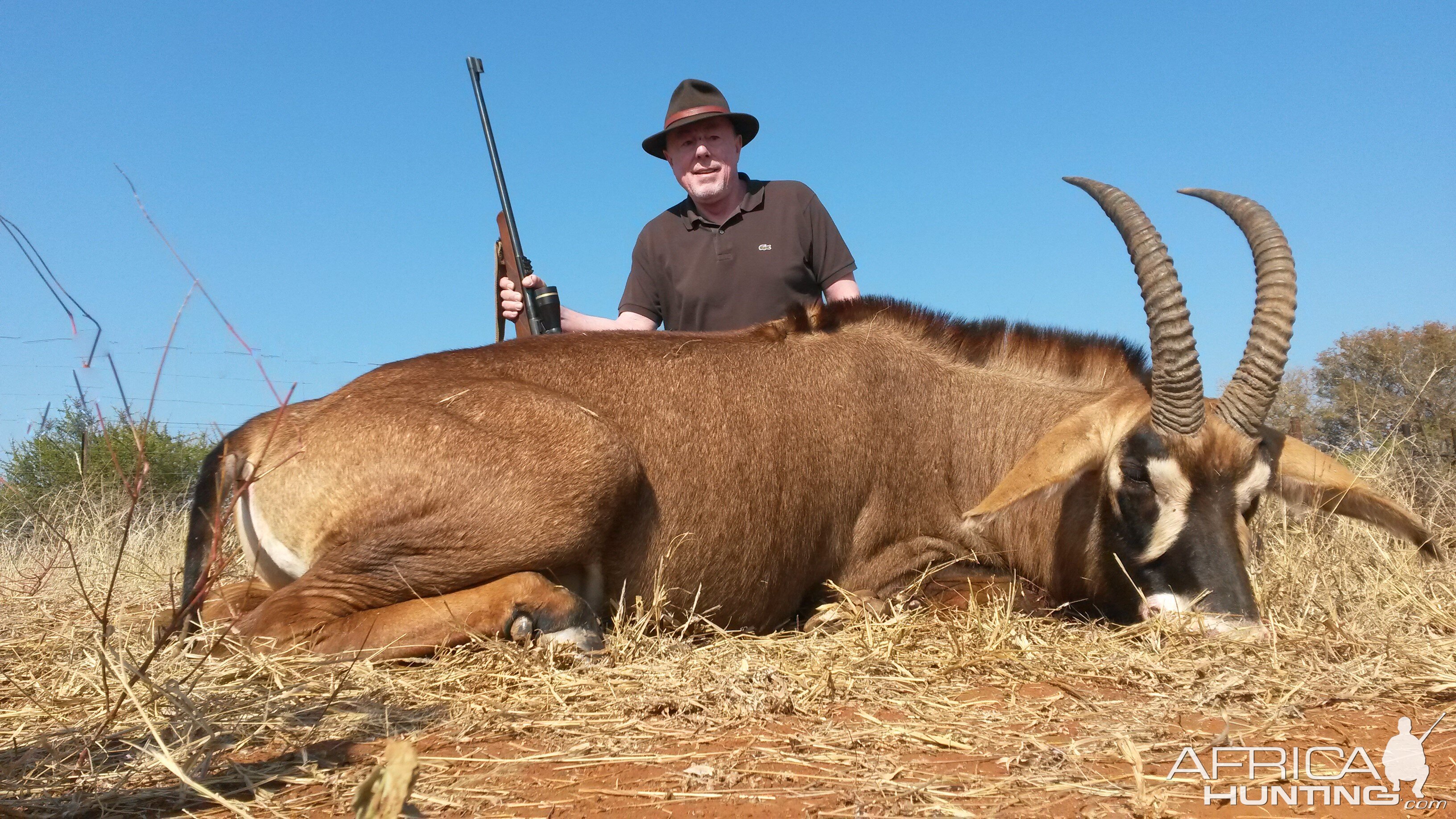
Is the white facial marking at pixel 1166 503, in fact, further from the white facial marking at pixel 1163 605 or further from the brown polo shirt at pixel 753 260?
the brown polo shirt at pixel 753 260

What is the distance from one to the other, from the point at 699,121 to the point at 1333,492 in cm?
458

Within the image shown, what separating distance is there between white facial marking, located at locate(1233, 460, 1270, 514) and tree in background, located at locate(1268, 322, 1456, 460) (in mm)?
3162

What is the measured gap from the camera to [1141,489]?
14.2 ft

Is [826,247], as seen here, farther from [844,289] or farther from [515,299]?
[515,299]

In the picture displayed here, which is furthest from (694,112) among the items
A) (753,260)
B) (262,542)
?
(262,542)

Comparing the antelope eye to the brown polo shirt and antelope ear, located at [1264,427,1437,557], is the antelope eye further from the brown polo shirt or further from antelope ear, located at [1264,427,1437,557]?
the brown polo shirt

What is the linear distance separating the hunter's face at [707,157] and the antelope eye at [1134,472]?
3715 mm

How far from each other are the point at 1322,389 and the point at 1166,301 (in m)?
10.7

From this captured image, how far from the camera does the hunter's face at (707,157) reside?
7090 millimetres

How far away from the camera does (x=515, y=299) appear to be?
7.10 meters

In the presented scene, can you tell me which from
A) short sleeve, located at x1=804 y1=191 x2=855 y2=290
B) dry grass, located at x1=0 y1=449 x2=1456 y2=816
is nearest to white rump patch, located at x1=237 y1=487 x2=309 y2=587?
dry grass, located at x1=0 y1=449 x2=1456 y2=816

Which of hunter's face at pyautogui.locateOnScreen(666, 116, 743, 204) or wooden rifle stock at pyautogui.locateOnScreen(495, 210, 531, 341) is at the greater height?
hunter's face at pyautogui.locateOnScreen(666, 116, 743, 204)

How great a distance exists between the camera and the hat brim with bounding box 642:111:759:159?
696cm

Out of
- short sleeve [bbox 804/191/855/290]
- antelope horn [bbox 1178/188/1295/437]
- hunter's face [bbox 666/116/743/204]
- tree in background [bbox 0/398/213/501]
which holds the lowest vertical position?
tree in background [bbox 0/398/213/501]
